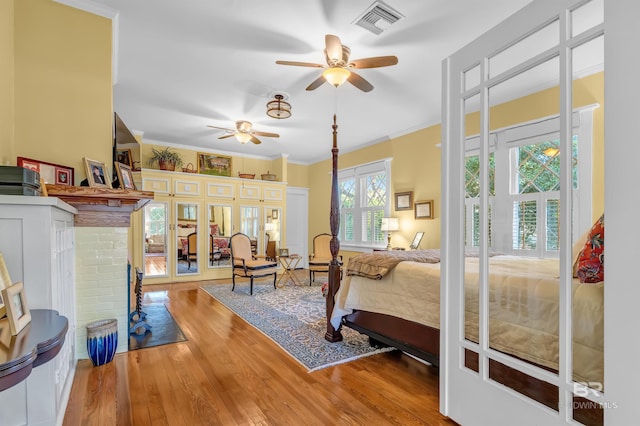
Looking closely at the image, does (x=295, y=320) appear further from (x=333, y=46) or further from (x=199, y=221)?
(x=199, y=221)

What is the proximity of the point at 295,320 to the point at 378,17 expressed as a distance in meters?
3.06

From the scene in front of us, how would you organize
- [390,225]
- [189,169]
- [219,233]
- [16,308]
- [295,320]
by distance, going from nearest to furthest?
[16,308] < [295,320] < [390,225] < [189,169] < [219,233]

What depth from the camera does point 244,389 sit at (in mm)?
2125

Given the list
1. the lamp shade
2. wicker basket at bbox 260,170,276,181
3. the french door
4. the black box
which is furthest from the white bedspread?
wicker basket at bbox 260,170,276,181

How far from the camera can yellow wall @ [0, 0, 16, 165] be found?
1.95 meters

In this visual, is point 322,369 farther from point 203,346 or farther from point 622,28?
point 622,28

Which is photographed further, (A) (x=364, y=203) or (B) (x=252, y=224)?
(B) (x=252, y=224)

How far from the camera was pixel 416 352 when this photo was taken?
7.42 feet

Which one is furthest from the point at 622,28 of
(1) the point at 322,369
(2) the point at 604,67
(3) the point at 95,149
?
(3) the point at 95,149

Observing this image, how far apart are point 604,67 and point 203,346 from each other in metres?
3.19

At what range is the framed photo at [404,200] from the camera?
17.2ft

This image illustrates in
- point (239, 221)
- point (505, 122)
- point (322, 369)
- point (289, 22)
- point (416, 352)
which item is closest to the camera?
point (505, 122)

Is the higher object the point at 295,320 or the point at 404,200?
the point at 404,200

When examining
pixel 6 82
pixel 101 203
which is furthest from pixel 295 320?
pixel 6 82
